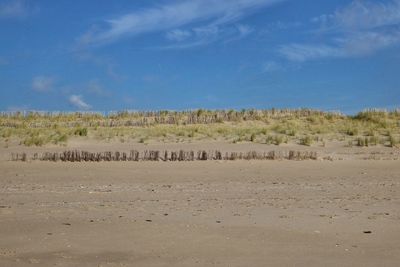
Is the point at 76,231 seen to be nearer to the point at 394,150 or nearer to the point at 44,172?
the point at 44,172

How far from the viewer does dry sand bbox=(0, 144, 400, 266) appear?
6.64 metres

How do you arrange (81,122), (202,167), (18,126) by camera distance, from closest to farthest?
(202,167) → (18,126) → (81,122)

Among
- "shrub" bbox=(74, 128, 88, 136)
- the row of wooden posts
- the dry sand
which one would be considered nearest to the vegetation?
"shrub" bbox=(74, 128, 88, 136)

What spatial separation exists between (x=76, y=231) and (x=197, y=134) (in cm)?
2105

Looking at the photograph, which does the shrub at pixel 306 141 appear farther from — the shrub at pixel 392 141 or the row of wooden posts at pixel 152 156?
the row of wooden posts at pixel 152 156

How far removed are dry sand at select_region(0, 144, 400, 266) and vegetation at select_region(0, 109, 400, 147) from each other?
34.4ft

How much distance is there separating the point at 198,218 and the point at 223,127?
22592 mm

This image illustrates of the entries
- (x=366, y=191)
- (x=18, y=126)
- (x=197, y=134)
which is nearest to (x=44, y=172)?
(x=366, y=191)

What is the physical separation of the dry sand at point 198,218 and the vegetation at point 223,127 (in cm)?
1049

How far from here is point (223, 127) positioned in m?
31.5

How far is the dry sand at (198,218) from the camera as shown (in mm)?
6645

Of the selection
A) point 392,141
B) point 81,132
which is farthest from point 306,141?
point 81,132

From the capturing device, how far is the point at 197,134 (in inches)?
1137

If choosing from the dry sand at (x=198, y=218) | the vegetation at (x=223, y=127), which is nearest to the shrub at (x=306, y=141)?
the vegetation at (x=223, y=127)
